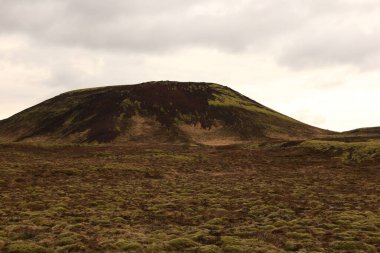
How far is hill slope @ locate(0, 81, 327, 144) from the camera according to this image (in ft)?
474

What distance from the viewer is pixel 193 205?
114 feet

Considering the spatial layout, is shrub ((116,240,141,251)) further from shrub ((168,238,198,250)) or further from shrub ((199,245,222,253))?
shrub ((199,245,222,253))

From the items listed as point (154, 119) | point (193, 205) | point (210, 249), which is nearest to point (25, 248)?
point (210, 249)

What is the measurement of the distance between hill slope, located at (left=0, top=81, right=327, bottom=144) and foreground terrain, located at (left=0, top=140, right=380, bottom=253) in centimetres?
6981

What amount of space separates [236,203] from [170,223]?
32.9ft

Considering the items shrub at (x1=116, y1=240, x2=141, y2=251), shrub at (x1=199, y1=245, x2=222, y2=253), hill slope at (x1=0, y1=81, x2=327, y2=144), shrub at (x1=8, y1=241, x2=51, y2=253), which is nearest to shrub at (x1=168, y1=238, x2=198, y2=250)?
shrub at (x1=199, y1=245, x2=222, y2=253)

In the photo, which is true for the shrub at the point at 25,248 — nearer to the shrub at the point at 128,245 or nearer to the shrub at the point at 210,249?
the shrub at the point at 128,245

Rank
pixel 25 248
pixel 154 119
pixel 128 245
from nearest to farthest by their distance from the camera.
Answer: pixel 25 248 < pixel 128 245 < pixel 154 119

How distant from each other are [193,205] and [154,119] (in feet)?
403

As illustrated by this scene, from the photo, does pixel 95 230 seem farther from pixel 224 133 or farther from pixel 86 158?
pixel 224 133

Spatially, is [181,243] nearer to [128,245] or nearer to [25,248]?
[128,245]

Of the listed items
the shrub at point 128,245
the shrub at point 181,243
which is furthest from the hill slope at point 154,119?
the shrub at point 128,245

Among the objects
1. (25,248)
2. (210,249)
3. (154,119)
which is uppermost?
(154,119)

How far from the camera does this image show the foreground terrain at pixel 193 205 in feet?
71.0
